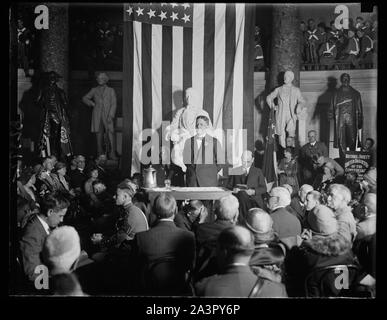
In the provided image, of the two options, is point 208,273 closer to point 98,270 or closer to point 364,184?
point 98,270

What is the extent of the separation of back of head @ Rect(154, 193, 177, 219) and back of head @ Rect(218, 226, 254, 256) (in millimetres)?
599

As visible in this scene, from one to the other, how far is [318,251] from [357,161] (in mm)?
1201

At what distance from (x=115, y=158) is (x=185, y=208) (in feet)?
3.23

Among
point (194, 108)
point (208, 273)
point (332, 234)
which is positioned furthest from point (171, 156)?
point (332, 234)

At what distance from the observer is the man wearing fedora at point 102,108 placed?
20.8ft

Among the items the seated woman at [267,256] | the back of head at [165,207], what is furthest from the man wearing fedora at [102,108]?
the seated woman at [267,256]

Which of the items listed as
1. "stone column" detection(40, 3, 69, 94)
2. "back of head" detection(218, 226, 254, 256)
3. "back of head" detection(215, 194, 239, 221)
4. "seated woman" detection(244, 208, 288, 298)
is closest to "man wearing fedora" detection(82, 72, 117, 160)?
"stone column" detection(40, 3, 69, 94)

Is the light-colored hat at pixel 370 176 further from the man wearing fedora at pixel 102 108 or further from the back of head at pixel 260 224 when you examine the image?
the man wearing fedora at pixel 102 108

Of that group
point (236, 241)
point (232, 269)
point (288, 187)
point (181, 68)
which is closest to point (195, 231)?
point (236, 241)

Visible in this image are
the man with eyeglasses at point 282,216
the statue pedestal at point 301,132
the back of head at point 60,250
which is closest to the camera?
the back of head at point 60,250

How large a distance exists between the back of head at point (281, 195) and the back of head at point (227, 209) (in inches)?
18.0

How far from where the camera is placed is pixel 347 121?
6379mm

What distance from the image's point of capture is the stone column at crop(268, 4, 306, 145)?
6.39 m

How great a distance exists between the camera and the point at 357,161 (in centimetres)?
634
